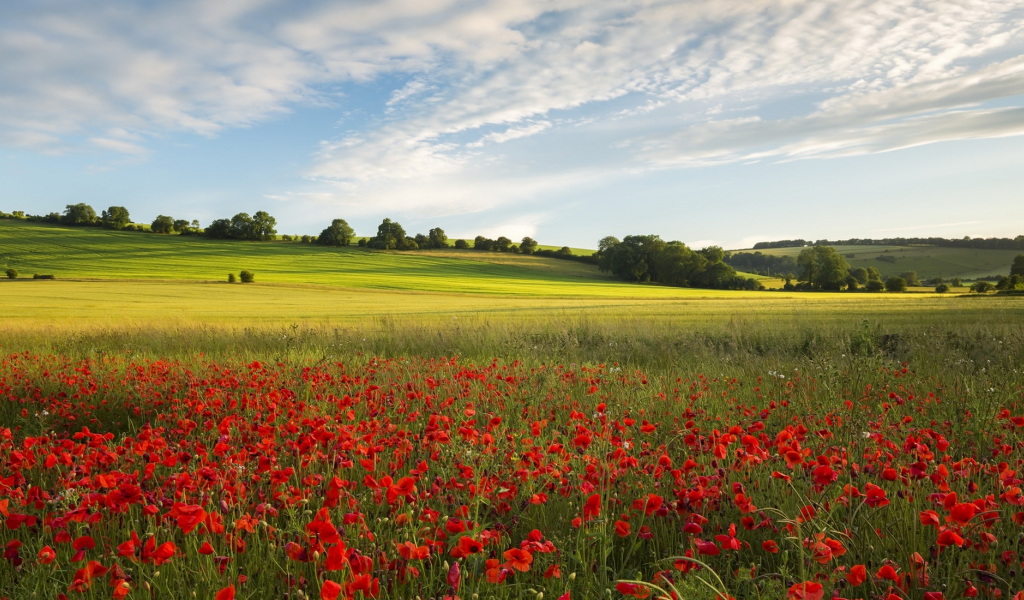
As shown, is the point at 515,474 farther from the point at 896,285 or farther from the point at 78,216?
the point at 78,216

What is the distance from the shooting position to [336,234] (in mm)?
95062

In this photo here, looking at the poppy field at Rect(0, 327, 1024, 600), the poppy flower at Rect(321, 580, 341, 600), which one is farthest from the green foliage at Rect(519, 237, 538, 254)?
the poppy flower at Rect(321, 580, 341, 600)

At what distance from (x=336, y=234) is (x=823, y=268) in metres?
73.3

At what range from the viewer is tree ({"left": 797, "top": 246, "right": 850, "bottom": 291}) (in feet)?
262

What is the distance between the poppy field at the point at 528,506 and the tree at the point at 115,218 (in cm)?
10345

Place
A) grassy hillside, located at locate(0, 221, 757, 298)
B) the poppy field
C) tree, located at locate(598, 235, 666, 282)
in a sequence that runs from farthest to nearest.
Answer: tree, located at locate(598, 235, 666, 282), grassy hillside, located at locate(0, 221, 757, 298), the poppy field

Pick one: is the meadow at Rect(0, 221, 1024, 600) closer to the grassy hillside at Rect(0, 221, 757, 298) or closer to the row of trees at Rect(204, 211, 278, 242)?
the grassy hillside at Rect(0, 221, 757, 298)

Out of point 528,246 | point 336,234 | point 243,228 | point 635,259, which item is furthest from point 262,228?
point 635,259

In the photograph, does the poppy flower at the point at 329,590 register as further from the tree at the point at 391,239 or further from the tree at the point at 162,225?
the tree at the point at 162,225

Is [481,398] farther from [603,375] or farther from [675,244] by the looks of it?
[675,244]

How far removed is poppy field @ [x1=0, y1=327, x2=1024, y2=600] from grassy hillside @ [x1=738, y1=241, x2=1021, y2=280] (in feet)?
337

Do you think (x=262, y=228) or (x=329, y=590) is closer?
(x=329, y=590)

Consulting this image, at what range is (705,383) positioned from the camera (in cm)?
639

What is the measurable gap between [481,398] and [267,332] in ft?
32.0
